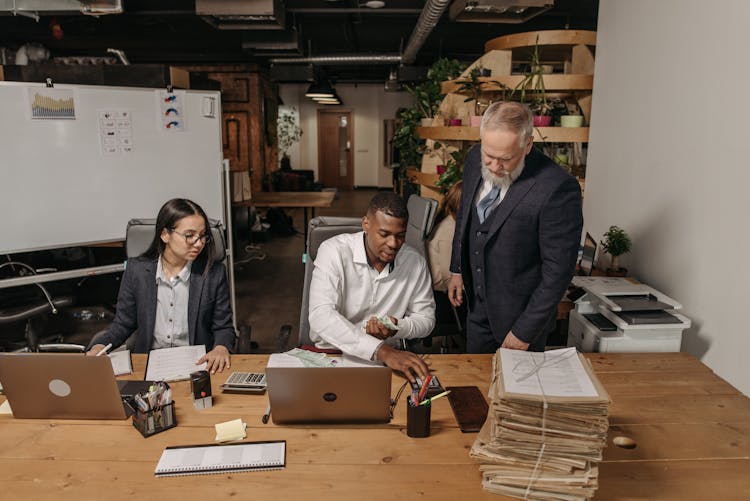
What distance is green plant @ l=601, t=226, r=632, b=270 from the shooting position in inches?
112

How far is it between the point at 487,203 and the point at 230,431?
1318 mm

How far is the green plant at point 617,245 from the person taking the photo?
286cm

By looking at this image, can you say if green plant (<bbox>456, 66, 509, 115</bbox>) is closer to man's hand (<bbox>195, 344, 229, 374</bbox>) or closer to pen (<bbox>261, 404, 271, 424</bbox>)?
man's hand (<bbox>195, 344, 229, 374</bbox>)

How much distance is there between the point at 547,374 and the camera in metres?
1.29

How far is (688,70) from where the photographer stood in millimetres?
2490

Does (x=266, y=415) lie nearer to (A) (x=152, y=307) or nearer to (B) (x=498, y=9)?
Result: (A) (x=152, y=307)

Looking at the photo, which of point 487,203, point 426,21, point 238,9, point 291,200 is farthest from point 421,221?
point 291,200

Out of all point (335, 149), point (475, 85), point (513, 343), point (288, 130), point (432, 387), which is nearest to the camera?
point (432, 387)

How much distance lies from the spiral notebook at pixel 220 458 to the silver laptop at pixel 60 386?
263 millimetres

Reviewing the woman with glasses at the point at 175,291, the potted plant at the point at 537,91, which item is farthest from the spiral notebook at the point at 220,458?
the potted plant at the point at 537,91

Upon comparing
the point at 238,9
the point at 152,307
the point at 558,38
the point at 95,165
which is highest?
the point at 238,9

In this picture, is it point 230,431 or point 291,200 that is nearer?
point 230,431

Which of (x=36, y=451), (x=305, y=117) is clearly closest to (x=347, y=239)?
(x=36, y=451)

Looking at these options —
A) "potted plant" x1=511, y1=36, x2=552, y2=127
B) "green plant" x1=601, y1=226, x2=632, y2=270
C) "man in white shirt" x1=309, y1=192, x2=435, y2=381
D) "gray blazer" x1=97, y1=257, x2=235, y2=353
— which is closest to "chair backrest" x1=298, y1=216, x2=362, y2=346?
"man in white shirt" x1=309, y1=192, x2=435, y2=381
